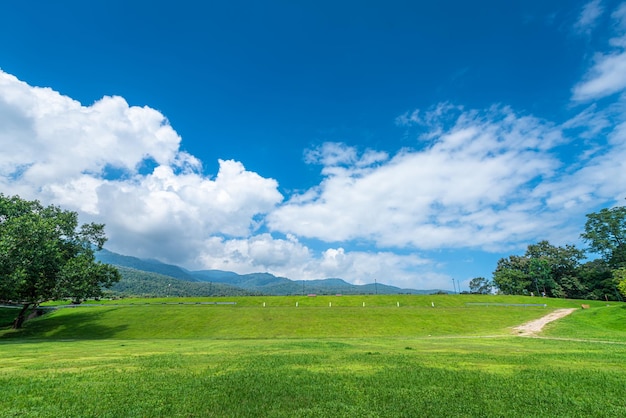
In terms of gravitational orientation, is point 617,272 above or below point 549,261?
below

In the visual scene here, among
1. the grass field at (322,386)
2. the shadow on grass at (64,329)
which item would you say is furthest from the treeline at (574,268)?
the shadow on grass at (64,329)

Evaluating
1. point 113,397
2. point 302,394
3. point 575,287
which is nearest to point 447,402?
point 302,394

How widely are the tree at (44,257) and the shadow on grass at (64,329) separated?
10.9 ft

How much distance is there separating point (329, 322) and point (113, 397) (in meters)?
46.6

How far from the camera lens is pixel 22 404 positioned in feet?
31.9

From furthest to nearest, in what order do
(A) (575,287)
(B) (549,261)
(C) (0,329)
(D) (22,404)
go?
(B) (549,261) < (A) (575,287) < (C) (0,329) < (D) (22,404)

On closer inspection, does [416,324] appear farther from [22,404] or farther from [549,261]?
[549,261]

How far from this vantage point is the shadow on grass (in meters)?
44.8

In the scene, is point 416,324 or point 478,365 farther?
point 416,324

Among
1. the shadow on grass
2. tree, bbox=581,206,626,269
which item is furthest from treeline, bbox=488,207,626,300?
the shadow on grass

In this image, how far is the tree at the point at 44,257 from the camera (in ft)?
116

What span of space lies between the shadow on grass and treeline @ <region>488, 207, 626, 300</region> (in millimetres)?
126696

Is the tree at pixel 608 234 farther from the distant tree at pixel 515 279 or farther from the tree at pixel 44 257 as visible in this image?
the tree at pixel 44 257

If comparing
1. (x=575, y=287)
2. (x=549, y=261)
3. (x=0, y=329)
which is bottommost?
(x=0, y=329)
